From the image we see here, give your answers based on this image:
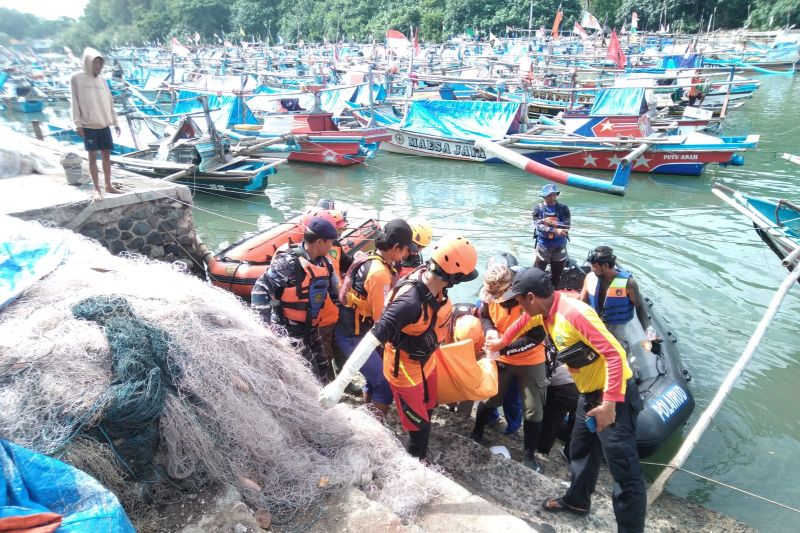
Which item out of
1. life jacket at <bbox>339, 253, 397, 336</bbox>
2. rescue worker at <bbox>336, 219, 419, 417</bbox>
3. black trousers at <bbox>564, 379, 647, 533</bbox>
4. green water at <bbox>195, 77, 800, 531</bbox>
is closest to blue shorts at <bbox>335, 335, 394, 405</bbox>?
rescue worker at <bbox>336, 219, 419, 417</bbox>

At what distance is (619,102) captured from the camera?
691 inches

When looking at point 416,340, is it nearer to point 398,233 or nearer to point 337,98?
point 398,233

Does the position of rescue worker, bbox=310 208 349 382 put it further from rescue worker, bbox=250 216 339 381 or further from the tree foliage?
the tree foliage

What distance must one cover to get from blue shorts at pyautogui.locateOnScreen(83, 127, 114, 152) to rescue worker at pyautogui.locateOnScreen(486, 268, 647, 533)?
5449 millimetres

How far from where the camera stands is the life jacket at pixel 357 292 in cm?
421

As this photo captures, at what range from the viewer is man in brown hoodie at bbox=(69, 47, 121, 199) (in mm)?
5863

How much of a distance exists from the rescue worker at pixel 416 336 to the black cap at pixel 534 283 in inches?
11.7

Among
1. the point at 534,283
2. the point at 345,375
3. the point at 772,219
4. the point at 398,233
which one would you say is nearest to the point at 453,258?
the point at 534,283

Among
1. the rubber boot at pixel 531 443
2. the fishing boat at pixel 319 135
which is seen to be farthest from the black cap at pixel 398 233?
the fishing boat at pixel 319 135

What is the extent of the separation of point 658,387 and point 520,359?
186 centimetres

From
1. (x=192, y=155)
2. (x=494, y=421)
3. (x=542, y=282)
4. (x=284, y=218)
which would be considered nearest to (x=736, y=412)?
(x=494, y=421)

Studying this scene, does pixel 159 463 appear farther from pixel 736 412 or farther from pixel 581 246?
pixel 581 246

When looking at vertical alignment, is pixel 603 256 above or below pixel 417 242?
below

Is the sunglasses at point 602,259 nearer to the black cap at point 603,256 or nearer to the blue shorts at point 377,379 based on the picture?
the black cap at point 603,256
